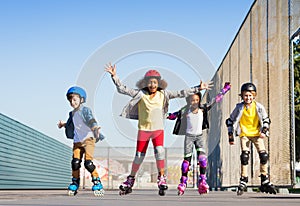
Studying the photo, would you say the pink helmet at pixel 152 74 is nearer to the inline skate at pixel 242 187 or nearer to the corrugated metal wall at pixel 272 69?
the inline skate at pixel 242 187

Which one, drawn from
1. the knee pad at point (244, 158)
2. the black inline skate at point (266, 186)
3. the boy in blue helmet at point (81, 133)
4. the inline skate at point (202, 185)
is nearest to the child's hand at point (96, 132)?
the boy in blue helmet at point (81, 133)

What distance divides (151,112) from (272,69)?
12.7 feet

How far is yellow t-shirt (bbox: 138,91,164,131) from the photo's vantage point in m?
7.21

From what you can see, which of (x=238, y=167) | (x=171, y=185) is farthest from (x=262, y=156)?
(x=171, y=185)

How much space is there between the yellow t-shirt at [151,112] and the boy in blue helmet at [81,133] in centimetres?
60

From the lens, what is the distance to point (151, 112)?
7.24 meters

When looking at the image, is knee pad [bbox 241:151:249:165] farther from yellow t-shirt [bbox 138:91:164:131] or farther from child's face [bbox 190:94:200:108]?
yellow t-shirt [bbox 138:91:164:131]

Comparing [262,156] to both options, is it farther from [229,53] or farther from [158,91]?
[229,53]

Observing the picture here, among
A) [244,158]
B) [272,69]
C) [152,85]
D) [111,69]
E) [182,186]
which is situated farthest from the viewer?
[272,69]

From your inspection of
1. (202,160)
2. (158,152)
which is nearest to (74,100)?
(158,152)

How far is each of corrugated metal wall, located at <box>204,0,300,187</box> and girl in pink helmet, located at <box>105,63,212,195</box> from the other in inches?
101

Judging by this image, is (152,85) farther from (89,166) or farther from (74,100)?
(89,166)

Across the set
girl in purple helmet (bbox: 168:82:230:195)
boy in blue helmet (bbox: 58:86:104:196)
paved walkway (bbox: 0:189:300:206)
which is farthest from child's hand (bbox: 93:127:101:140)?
girl in purple helmet (bbox: 168:82:230:195)

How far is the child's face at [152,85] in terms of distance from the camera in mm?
7457
